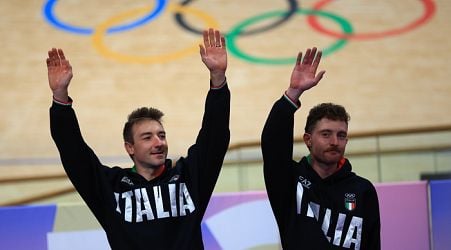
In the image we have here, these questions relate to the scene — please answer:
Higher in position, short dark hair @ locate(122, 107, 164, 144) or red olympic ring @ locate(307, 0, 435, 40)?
red olympic ring @ locate(307, 0, 435, 40)

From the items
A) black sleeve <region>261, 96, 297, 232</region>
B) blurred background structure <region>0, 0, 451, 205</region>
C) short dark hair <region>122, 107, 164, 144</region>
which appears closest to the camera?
black sleeve <region>261, 96, 297, 232</region>

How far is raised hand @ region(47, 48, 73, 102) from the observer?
334cm

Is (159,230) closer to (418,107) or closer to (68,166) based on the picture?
(68,166)

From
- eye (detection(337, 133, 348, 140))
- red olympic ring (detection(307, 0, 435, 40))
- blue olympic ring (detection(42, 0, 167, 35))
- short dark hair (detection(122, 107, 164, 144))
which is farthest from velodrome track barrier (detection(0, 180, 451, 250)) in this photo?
blue olympic ring (detection(42, 0, 167, 35))

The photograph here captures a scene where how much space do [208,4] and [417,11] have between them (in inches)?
103

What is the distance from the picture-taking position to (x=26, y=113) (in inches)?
353

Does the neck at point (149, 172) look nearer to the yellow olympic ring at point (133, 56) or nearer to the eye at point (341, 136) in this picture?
the eye at point (341, 136)

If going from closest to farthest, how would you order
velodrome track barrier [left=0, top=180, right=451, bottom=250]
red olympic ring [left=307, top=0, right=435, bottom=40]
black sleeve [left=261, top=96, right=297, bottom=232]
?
black sleeve [left=261, top=96, right=297, bottom=232], velodrome track barrier [left=0, top=180, right=451, bottom=250], red olympic ring [left=307, top=0, right=435, bottom=40]

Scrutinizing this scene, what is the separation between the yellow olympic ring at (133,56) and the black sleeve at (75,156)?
20.6 feet

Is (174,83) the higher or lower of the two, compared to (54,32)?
lower

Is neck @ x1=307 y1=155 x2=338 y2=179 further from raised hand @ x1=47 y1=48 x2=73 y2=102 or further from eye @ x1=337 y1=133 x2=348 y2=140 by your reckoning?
raised hand @ x1=47 y1=48 x2=73 y2=102

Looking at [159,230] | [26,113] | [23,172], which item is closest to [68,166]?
[159,230]

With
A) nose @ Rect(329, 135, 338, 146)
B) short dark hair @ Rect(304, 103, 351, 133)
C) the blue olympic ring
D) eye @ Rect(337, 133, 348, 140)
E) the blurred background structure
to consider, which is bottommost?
nose @ Rect(329, 135, 338, 146)

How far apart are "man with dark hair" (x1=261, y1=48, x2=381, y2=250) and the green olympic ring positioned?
6130mm
